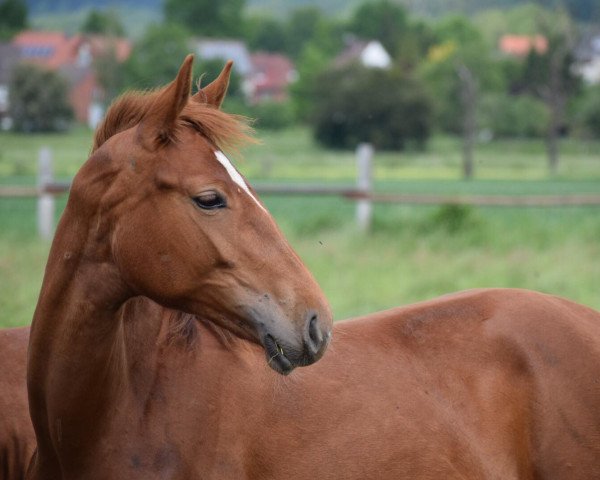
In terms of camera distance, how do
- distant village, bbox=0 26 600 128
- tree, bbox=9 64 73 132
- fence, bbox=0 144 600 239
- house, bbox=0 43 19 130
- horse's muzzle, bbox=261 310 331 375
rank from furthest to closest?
distant village, bbox=0 26 600 128, house, bbox=0 43 19 130, tree, bbox=9 64 73 132, fence, bbox=0 144 600 239, horse's muzzle, bbox=261 310 331 375

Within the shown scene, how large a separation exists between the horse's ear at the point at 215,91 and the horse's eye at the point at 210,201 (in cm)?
41

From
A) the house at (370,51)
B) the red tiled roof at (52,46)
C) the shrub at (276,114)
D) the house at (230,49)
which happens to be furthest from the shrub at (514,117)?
the house at (230,49)

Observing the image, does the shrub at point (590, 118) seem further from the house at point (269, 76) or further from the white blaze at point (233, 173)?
the white blaze at point (233, 173)

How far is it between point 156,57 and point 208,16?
51128mm

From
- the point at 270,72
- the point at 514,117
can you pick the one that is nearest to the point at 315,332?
the point at 514,117

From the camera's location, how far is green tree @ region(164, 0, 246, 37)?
3757 inches

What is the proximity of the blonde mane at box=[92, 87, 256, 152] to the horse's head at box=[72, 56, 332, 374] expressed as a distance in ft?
0.10

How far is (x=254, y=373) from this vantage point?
9.64 ft

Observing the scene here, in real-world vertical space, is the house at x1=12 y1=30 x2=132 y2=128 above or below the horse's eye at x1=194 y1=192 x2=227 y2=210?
below

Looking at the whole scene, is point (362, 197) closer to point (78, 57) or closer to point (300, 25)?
point (78, 57)

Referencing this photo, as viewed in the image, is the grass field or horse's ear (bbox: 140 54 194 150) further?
the grass field

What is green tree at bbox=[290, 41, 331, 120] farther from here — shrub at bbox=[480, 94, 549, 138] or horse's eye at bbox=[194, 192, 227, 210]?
horse's eye at bbox=[194, 192, 227, 210]

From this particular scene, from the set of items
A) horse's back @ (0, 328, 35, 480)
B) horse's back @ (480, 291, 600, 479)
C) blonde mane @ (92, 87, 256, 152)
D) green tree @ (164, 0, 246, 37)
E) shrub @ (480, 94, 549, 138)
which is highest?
blonde mane @ (92, 87, 256, 152)

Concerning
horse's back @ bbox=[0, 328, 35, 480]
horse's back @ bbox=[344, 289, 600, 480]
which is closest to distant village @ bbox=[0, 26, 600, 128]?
horse's back @ bbox=[0, 328, 35, 480]
